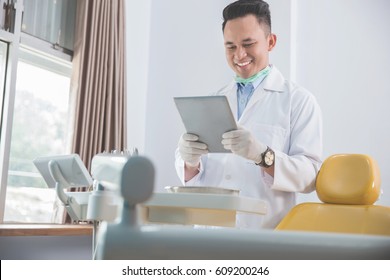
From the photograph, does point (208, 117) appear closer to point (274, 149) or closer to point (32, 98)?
point (274, 149)

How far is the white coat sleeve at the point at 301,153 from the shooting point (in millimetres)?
1569

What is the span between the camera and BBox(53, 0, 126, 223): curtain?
10.9 ft

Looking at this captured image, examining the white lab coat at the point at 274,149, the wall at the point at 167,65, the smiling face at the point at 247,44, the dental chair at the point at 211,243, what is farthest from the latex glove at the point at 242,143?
the wall at the point at 167,65

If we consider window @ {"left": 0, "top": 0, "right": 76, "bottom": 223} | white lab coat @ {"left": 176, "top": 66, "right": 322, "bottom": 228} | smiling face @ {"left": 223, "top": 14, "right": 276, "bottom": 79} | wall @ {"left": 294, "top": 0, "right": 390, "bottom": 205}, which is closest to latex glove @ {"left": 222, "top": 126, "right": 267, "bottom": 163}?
white lab coat @ {"left": 176, "top": 66, "right": 322, "bottom": 228}

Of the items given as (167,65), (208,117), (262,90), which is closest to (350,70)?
(167,65)

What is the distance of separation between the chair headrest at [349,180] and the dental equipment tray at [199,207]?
515 mm

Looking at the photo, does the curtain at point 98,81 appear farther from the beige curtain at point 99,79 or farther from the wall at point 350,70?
the wall at point 350,70

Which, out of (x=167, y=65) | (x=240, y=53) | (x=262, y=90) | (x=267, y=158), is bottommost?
(x=267, y=158)

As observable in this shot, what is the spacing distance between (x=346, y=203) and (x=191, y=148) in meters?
0.54

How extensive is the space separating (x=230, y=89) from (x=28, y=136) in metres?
1.75

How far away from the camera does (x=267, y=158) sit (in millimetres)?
1532

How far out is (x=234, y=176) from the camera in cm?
179
